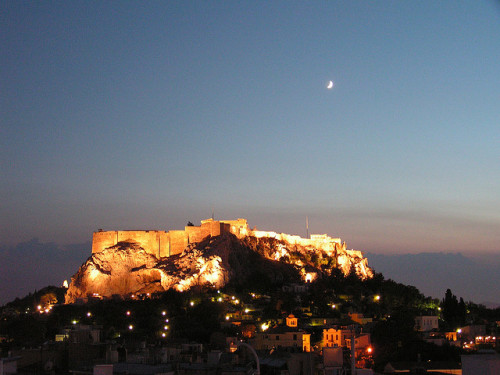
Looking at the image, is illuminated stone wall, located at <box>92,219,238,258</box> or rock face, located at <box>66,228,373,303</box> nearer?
rock face, located at <box>66,228,373,303</box>

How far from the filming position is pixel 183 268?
74750 mm

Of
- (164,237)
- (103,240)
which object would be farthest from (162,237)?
(103,240)

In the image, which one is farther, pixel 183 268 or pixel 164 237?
pixel 164 237

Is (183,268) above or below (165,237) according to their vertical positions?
below

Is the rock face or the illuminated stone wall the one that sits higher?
the illuminated stone wall

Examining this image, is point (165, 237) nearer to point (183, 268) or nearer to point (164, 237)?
point (164, 237)

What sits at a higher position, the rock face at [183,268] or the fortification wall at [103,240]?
the fortification wall at [103,240]

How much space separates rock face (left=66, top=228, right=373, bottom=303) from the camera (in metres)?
74.1

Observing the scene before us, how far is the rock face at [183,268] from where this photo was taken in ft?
243

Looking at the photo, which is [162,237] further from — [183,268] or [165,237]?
[183,268]

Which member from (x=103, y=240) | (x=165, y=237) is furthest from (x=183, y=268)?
(x=103, y=240)

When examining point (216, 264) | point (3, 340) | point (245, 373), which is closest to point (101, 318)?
point (3, 340)

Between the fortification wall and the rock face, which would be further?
the fortification wall

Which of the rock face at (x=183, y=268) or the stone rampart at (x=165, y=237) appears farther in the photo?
the stone rampart at (x=165, y=237)
